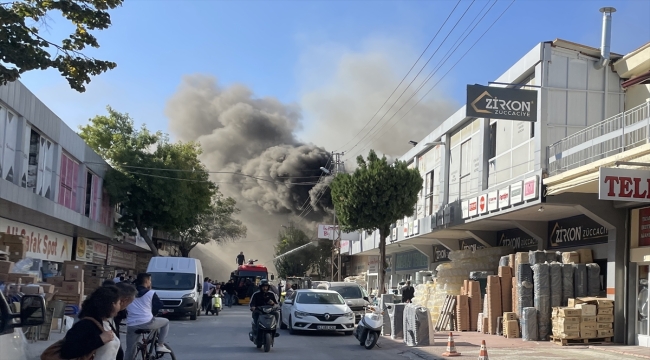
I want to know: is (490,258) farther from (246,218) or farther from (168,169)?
(246,218)

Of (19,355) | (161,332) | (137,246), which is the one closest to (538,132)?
(161,332)

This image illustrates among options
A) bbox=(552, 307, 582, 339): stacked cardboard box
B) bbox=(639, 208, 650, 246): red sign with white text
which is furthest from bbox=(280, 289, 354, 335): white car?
bbox=(639, 208, 650, 246): red sign with white text

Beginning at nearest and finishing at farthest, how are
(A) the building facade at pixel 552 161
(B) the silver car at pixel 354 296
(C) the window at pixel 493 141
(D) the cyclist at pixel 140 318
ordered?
(D) the cyclist at pixel 140 318
(A) the building facade at pixel 552 161
(B) the silver car at pixel 354 296
(C) the window at pixel 493 141

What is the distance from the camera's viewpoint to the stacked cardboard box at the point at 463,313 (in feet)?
Answer: 73.8

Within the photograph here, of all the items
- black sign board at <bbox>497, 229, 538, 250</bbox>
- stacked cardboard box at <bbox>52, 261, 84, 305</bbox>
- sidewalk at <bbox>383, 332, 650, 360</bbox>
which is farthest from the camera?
black sign board at <bbox>497, 229, 538, 250</bbox>

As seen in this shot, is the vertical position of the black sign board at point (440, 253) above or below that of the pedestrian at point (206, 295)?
above

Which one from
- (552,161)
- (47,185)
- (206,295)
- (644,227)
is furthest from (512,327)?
(47,185)

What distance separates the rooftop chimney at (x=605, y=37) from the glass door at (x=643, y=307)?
6.41 m

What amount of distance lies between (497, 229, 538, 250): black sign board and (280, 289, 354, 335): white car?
24.9ft

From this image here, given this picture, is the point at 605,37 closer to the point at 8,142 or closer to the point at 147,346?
the point at 147,346

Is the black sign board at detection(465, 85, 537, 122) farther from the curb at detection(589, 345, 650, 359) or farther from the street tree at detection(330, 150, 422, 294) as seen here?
the street tree at detection(330, 150, 422, 294)

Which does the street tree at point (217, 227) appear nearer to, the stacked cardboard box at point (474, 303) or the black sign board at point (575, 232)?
the stacked cardboard box at point (474, 303)

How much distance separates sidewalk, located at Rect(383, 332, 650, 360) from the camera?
14500 millimetres

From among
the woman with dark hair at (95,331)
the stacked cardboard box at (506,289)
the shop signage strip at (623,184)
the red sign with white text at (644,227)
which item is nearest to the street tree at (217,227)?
the stacked cardboard box at (506,289)
